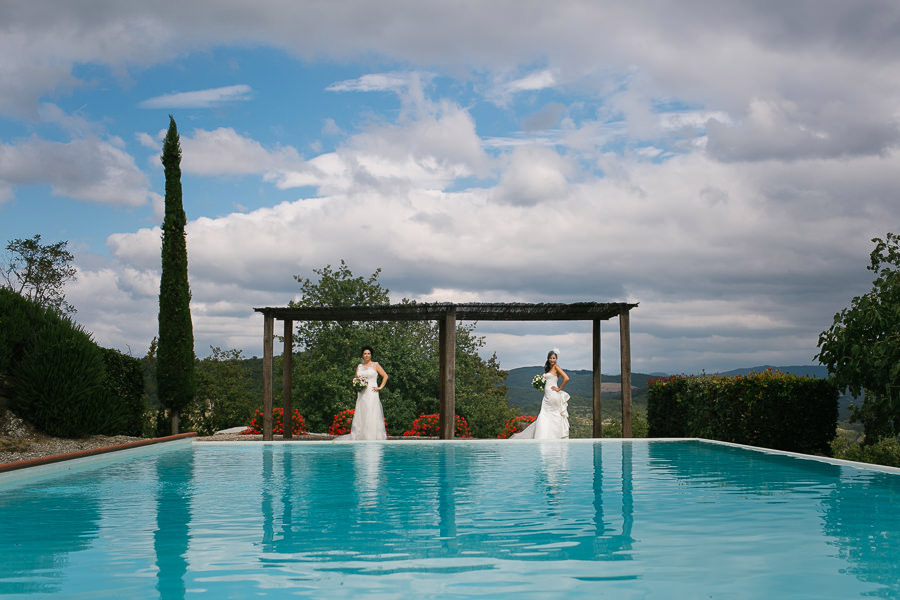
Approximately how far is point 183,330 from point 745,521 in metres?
15.5

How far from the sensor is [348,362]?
23500 mm

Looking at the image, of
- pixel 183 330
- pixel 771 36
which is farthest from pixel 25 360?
pixel 771 36

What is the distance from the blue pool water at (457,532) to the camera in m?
4.31

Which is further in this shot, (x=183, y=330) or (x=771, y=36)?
(x=183, y=330)

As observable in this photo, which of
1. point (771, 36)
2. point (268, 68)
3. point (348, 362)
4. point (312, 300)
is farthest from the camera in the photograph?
point (312, 300)

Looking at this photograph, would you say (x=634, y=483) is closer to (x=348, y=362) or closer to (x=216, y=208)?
(x=216, y=208)

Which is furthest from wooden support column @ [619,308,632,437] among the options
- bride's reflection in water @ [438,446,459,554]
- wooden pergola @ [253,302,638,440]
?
bride's reflection in water @ [438,446,459,554]

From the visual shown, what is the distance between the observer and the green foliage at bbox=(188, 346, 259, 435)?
74.2 ft

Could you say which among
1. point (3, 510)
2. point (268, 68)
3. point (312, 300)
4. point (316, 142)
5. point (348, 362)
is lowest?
point (3, 510)

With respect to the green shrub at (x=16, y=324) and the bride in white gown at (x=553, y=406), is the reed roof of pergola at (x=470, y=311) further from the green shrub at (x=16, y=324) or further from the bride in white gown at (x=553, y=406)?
the green shrub at (x=16, y=324)

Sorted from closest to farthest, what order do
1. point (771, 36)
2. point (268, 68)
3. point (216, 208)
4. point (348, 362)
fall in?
point (771, 36)
point (268, 68)
point (216, 208)
point (348, 362)

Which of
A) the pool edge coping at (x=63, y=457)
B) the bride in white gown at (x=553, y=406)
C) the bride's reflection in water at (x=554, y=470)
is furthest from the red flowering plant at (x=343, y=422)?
the bride's reflection in water at (x=554, y=470)

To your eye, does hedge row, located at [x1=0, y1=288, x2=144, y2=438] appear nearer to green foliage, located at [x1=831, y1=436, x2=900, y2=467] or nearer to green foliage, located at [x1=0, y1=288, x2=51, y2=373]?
green foliage, located at [x1=0, y1=288, x2=51, y2=373]

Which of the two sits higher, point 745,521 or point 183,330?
point 183,330
